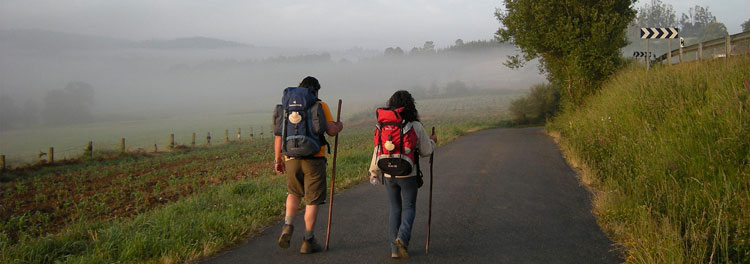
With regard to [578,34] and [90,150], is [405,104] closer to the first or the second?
[578,34]

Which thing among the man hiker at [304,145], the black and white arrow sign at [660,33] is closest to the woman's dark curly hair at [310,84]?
the man hiker at [304,145]

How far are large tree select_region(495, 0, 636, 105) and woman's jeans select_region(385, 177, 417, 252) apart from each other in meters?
18.0

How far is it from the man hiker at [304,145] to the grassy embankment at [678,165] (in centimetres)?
319

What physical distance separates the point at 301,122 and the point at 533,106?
4353 cm

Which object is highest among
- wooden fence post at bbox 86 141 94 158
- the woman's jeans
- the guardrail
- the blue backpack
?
the guardrail

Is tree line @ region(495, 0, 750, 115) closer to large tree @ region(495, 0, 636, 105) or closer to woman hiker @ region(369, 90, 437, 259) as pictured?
large tree @ region(495, 0, 636, 105)

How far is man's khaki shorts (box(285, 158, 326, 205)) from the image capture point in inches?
208

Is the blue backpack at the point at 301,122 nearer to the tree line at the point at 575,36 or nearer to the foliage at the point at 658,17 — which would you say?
the tree line at the point at 575,36

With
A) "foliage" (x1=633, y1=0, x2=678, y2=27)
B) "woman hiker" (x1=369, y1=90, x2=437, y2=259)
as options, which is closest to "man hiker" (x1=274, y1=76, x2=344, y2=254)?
"woman hiker" (x1=369, y1=90, x2=437, y2=259)

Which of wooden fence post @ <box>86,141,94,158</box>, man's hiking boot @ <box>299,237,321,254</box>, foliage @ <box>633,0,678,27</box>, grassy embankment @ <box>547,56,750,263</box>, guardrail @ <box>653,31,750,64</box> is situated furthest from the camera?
foliage @ <box>633,0,678,27</box>

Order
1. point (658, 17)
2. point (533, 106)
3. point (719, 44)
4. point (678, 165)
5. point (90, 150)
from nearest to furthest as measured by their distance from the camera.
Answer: point (678, 165)
point (719, 44)
point (90, 150)
point (533, 106)
point (658, 17)

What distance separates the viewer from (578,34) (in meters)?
21.0

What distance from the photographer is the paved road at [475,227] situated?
5293 mm

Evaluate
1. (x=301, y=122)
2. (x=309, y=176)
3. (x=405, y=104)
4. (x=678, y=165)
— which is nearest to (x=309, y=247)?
(x=309, y=176)
